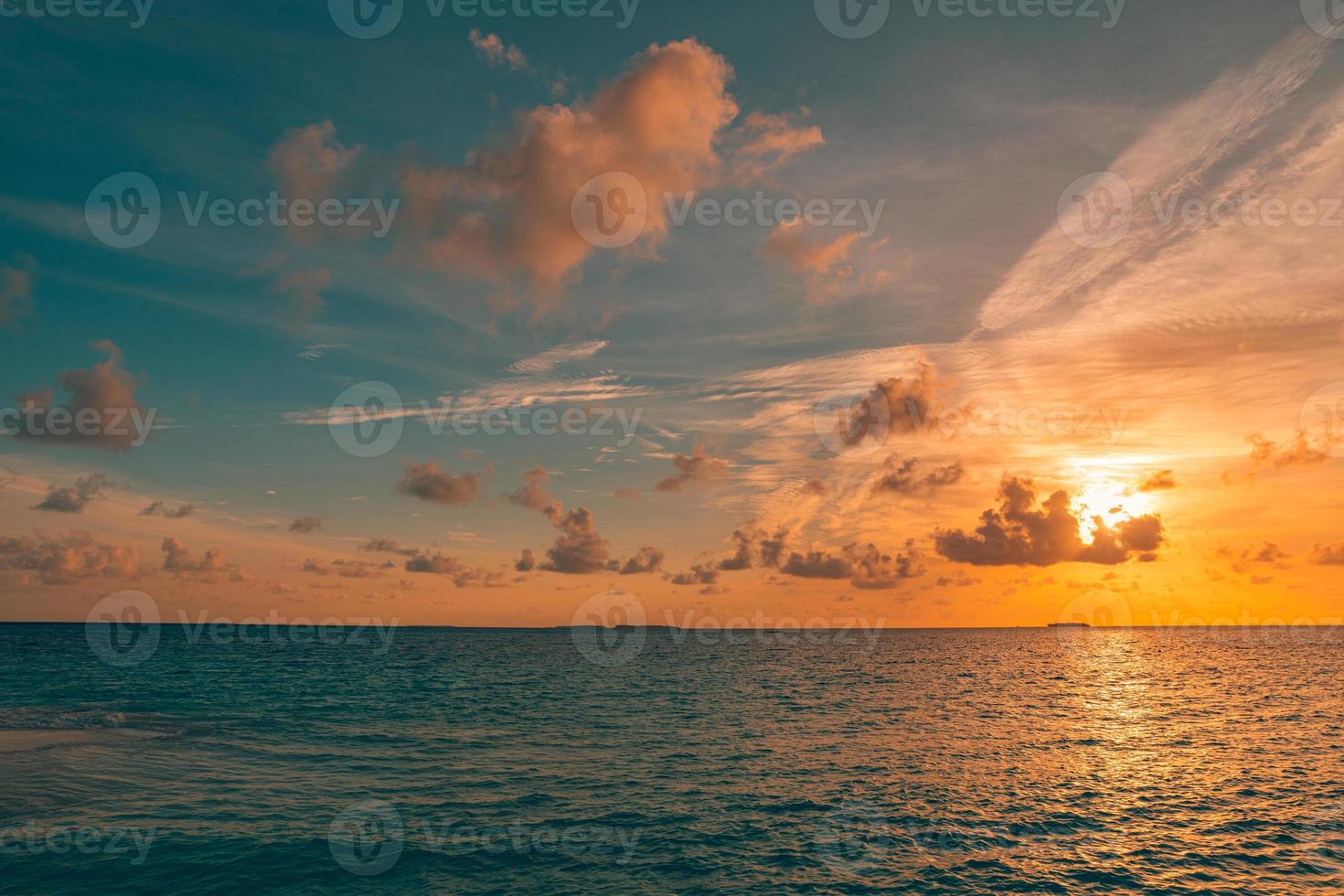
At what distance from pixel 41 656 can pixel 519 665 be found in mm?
97581

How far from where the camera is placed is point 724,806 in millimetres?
38062

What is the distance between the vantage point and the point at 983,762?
167 feet

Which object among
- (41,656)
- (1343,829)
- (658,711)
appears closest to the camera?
(1343,829)

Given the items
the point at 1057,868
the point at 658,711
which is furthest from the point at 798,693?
the point at 1057,868

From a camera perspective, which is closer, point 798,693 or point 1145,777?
point 1145,777

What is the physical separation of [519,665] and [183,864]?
423 ft

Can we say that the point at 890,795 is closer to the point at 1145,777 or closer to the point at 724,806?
the point at 724,806

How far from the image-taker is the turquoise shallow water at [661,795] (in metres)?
29.1

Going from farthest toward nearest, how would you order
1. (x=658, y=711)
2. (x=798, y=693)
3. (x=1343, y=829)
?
(x=798, y=693), (x=658, y=711), (x=1343, y=829)

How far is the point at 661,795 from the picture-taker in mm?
39906

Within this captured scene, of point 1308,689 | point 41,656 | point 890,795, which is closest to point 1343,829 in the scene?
point 890,795

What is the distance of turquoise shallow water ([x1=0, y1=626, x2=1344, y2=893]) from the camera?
95.5 feet

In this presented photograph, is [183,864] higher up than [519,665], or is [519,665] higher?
[183,864]

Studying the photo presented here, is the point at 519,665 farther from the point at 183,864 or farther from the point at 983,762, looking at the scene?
the point at 183,864
